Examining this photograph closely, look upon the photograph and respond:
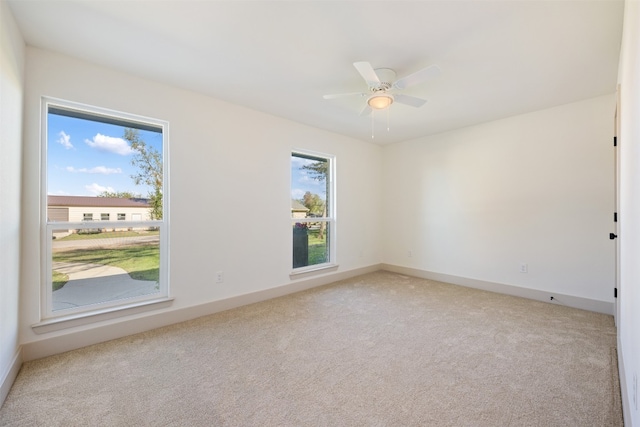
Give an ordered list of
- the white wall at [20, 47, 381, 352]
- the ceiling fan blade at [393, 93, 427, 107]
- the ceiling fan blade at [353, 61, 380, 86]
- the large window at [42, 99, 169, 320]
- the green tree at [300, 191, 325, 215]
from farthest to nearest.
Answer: the green tree at [300, 191, 325, 215] < the ceiling fan blade at [393, 93, 427, 107] < the large window at [42, 99, 169, 320] < the white wall at [20, 47, 381, 352] < the ceiling fan blade at [353, 61, 380, 86]

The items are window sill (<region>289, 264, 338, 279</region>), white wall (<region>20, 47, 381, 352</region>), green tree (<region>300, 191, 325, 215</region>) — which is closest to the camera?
white wall (<region>20, 47, 381, 352</region>)

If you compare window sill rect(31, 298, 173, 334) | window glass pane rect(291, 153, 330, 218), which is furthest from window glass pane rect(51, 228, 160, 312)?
window glass pane rect(291, 153, 330, 218)

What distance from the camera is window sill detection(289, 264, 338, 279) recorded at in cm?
393

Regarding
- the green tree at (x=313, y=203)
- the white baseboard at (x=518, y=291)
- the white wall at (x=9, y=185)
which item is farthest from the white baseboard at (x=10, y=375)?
the white baseboard at (x=518, y=291)

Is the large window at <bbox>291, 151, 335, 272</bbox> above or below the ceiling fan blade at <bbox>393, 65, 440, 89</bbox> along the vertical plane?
below

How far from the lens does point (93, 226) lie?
2459mm

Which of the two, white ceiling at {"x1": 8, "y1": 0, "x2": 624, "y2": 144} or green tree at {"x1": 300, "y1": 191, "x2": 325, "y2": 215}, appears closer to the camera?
white ceiling at {"x1": 8, "y1": 0, "x2": 624, "y2": 144}

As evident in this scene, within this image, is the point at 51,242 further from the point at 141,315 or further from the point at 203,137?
the point at 203,137

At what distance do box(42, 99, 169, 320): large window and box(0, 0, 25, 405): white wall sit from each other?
26 centimetres

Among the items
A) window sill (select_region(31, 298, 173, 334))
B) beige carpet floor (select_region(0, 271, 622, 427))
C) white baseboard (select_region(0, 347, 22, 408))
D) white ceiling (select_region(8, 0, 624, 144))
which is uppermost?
white ceiling (select_region(8, 0, 624, 144))

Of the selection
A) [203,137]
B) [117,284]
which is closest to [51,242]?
[117,284]

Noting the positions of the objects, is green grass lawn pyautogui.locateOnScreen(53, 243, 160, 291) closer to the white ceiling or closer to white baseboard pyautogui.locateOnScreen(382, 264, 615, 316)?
the white ceiling

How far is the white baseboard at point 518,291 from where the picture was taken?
10.1 feet

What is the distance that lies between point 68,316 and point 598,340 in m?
4.62
